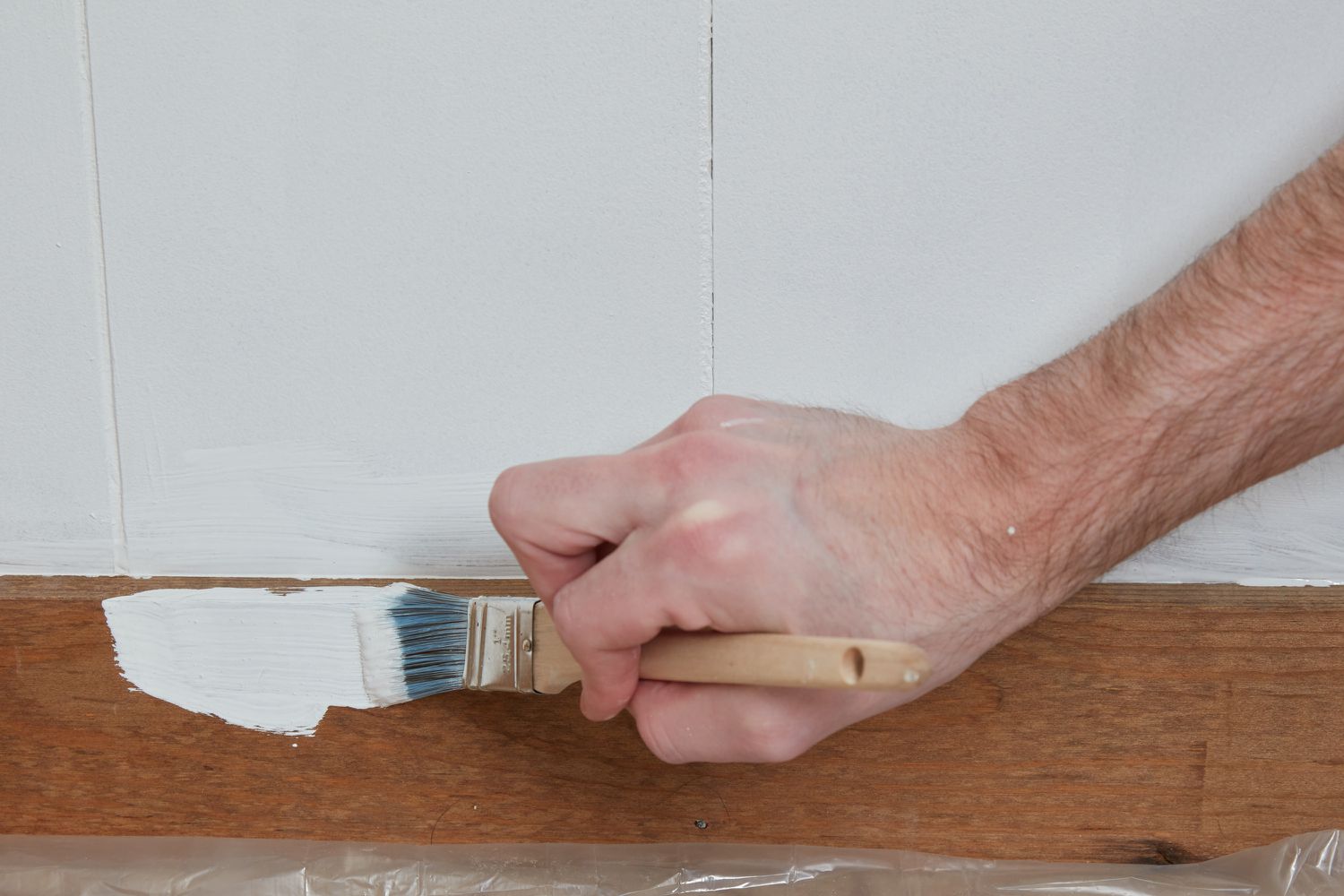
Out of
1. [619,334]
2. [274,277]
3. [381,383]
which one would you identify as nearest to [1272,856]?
[619,334]

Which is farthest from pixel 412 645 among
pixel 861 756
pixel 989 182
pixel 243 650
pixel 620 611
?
pixel 989 182

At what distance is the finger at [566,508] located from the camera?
2.00 ft

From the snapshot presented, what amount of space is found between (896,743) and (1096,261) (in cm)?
40

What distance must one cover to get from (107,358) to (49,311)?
0.06 metres

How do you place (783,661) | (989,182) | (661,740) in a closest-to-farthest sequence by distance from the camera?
(783,661) < (661,740) < (989,182)

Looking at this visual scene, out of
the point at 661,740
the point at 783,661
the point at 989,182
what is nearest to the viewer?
the point at 783,661

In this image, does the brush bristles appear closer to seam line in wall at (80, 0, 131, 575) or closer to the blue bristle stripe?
the blue bristle stripe

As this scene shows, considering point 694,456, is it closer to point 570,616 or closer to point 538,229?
point 570,616

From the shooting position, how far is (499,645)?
742 millimetres

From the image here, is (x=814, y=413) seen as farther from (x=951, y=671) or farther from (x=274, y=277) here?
(x=274, y=277)

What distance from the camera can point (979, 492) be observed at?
0.62 metres

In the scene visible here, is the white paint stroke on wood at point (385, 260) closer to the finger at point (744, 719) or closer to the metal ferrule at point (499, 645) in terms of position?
the metal ferrule at point (499, 645)

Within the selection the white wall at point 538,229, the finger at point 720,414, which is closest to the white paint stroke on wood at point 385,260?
the white wall at point 538,229

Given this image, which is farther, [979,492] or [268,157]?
[268,157]
